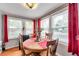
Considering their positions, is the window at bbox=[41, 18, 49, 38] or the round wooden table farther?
the window at bbox=[41, 18, 49, 38]

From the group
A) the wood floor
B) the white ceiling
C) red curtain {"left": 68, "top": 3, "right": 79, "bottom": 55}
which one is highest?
the white ceiling

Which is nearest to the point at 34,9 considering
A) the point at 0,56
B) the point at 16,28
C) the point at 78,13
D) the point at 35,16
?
the point at 35,16

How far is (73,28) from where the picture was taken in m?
1.30

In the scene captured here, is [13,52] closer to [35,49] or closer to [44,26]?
[35,49]

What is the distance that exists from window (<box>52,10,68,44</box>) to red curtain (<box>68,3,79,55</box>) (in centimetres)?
6

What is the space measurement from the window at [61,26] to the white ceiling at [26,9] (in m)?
0.16

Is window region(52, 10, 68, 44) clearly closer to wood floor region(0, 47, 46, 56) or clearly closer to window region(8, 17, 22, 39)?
wood floor region(0, 47, 46, 56)

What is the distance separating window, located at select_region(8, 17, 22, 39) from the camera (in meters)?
1.39

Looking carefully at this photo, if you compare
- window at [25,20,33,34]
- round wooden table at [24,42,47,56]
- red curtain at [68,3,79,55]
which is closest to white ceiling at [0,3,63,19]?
window at [25,20,33,34]

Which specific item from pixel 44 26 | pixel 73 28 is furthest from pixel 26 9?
pixel 73 28

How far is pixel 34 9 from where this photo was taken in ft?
4.58

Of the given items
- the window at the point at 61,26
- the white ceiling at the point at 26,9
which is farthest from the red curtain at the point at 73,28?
the white ceiling at the point at 26,9

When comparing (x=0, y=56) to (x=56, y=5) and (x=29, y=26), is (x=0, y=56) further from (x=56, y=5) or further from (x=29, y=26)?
(x=56, y=5)

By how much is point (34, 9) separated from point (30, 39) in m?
0.49
